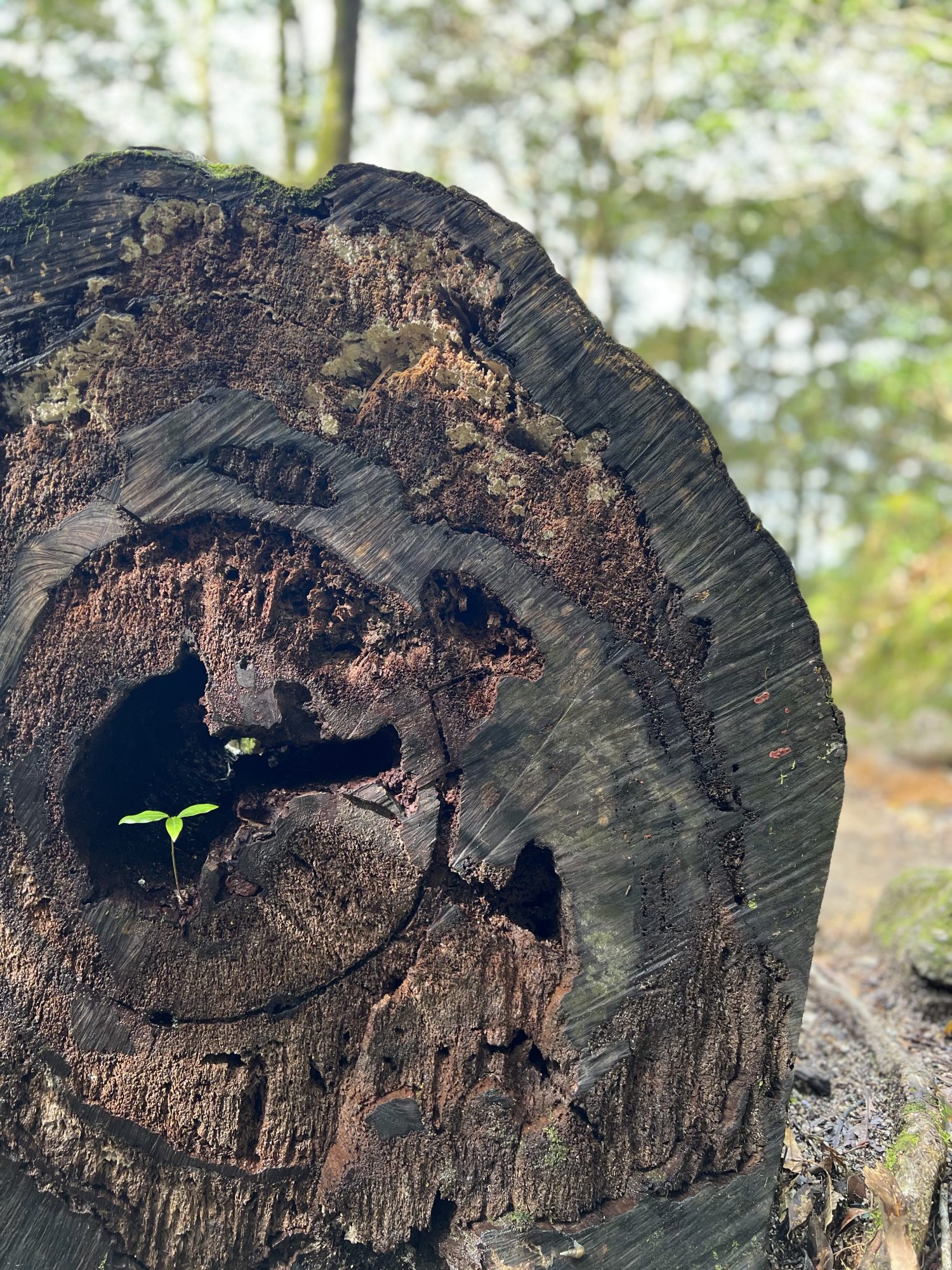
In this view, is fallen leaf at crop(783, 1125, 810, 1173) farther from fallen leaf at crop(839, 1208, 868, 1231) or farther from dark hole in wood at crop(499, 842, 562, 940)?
dark hole in wood at crop(499, 842, 562, 940)

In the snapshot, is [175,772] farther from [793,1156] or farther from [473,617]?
[793,1156]

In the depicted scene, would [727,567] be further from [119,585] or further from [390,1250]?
[390,1250]

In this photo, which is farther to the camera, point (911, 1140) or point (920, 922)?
point (920, 922)

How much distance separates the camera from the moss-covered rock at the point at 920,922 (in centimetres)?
290

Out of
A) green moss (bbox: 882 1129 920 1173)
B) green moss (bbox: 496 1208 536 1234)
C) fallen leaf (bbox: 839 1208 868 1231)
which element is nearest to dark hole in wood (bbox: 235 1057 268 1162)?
green moss (bbox: 496 1208 536 1234)

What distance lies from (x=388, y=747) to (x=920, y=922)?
103 inches

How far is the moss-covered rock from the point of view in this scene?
290cm

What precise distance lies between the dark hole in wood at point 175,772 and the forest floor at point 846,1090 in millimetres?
1258

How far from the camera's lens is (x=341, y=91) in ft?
22.3

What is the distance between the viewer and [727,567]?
5.09 ft

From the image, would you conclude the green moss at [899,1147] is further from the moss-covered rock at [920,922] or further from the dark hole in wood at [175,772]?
the dark hole in wood at [175,772]

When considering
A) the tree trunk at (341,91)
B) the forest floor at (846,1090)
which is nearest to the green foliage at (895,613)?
the forest floor at (846,1090)

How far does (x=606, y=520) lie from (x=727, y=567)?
0.79ft

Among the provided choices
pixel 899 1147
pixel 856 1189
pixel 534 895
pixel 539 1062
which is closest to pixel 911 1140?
pixel 899 1147
